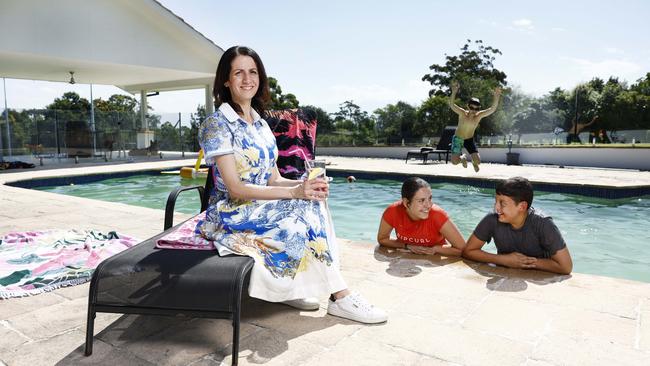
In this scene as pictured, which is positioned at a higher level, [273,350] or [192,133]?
[192,133]

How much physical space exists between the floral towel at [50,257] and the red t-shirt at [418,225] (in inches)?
85.0

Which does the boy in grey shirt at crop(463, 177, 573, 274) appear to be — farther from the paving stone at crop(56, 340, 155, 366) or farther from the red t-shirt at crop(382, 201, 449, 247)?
the paving stone at crop(56, 340, 155, 366)

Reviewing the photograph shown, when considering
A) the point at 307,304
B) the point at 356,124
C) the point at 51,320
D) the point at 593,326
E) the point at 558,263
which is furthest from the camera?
the point at 356,124

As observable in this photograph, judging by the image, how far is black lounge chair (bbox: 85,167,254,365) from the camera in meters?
1.77

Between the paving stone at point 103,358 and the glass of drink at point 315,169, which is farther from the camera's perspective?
the glass of drink at point 315,169

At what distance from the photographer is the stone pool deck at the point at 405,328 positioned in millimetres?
1835

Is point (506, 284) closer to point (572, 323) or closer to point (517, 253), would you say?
point (517, 253)

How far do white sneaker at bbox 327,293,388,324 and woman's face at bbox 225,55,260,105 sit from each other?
1.16 metres

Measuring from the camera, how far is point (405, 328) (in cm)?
212

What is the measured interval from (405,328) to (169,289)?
3.61 feet

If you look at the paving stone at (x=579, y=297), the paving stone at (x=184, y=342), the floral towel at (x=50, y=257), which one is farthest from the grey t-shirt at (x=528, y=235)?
the floral towel at (x=50, y=257)

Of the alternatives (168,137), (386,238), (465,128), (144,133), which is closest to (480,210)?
(465,128)

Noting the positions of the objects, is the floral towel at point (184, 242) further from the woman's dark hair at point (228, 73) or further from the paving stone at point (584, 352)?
the paving stone at point (584, 352)

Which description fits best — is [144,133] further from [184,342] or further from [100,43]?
[184,342]
